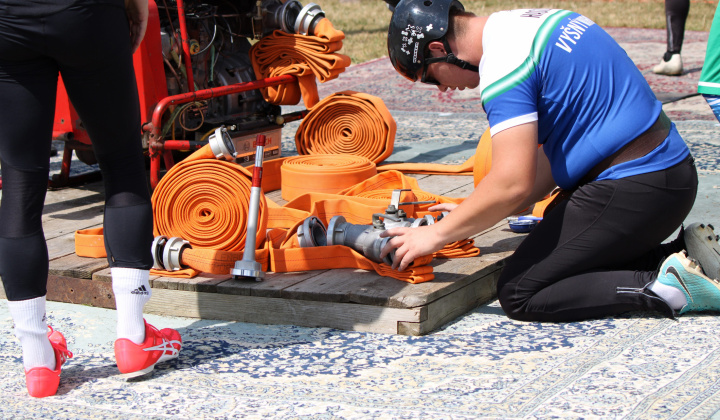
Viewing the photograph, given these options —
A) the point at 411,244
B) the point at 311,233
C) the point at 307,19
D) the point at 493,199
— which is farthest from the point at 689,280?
the point at 307,19

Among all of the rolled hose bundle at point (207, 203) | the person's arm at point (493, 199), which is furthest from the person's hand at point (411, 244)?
the rolled hose bundle at point (207, 203)

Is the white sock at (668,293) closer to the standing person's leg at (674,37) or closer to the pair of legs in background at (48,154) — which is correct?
the pair of legs in background at (48,154)

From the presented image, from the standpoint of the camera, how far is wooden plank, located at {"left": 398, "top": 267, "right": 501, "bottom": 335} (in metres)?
2.94

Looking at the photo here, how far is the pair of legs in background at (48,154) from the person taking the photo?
237 centimetres

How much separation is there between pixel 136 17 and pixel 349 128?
282 centimetres

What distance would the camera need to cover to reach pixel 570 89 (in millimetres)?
2836

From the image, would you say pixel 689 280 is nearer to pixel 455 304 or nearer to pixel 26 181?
pixel 455 304

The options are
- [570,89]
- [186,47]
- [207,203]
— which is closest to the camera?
[570,89]

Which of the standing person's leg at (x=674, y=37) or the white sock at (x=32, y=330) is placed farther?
the standing person's leg at (x=674, y=37)

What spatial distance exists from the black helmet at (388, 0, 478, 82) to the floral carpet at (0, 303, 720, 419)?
958mm

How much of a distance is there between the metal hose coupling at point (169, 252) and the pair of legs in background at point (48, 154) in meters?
0.65

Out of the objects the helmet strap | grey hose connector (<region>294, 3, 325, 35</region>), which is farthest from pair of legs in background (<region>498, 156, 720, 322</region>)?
grey hose connector (<region>294, 3, 325, 35</region>)

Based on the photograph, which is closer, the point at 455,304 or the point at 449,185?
the point at 455,304

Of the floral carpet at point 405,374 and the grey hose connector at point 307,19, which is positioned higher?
the grey hose connector at point 307,19
